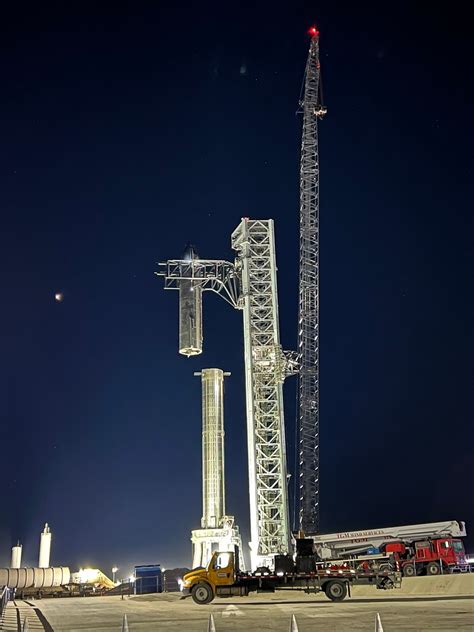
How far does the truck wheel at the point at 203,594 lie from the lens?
3228 centimetres

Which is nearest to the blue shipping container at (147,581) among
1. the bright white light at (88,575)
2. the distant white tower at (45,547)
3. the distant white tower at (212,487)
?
the distant white tower at (212,487)

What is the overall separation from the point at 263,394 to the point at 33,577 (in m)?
43.0

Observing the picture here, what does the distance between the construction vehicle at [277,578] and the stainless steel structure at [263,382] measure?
21548 millimetres

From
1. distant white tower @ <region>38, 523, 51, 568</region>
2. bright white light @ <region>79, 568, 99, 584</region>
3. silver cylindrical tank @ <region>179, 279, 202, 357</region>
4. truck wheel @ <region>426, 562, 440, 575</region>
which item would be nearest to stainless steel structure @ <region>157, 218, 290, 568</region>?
silver cylindrical tank @ <region>179, 279, 202, 357</region>

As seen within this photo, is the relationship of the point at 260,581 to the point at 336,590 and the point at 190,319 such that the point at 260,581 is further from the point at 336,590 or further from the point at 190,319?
the point at 190,319

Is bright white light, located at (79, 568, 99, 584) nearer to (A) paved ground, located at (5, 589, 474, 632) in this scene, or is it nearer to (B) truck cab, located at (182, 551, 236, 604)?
(B) truck cab, located at (182, 551, 236, 604)

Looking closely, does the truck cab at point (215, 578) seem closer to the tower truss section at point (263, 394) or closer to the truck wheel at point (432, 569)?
the truck wheel at point (432, 569)

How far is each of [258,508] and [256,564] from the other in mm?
4183

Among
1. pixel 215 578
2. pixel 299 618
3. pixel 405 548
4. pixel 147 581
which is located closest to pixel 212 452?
pixel 147 581

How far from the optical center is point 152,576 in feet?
173

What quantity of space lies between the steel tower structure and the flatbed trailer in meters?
44.1

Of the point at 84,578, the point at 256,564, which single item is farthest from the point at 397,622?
the point at 84,578

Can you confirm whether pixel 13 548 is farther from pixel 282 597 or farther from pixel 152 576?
pixel 282 597

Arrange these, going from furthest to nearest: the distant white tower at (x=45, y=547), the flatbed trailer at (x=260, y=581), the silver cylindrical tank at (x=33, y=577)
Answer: the distant white tower at (x=45, y=547) → the silver cylindrical tank at (x=33, y=577) → the flatbed trailer at (x=260, y=581)
